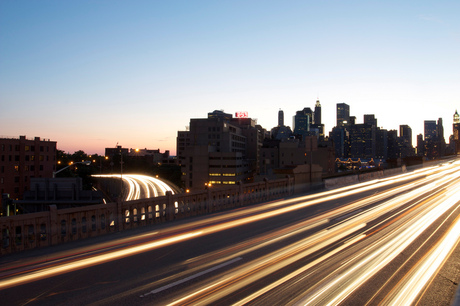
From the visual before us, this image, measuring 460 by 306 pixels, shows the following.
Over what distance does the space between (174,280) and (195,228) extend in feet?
19.6

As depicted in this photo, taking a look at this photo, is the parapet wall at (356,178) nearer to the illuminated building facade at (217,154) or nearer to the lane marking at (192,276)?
the lane marking at (192,276)

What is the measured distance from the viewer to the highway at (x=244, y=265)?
24.2ft

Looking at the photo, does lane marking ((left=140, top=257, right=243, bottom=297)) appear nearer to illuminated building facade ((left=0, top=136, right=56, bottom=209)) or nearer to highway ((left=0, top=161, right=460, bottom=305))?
highway ((left=0, top=161, right=460, bottom=305))

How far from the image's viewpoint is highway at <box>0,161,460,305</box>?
24.2ft

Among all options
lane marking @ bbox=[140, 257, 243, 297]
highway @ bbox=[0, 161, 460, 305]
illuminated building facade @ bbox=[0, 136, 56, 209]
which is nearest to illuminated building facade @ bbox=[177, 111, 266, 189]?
illuminated building facade @ bbox=[0, 136, 56, 209]

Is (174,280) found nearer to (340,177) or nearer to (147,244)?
(147,244)

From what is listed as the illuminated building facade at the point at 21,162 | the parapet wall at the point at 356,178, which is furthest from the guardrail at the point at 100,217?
the illuminated building facade at the point at 21,162

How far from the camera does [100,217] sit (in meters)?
12.9

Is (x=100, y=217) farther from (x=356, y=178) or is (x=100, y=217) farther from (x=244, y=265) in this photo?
(x=356, y=178)

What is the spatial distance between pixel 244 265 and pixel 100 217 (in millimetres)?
7033

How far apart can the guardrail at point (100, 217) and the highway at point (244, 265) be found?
22.9 inches

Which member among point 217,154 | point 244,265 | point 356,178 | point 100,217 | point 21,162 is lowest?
point 244,265

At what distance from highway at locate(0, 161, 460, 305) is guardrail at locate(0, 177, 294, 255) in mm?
583

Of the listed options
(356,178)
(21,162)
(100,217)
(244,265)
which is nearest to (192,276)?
(244,265)
